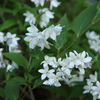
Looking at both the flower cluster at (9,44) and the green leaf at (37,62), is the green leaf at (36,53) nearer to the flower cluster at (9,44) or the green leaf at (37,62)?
the green leaf at (37,62)

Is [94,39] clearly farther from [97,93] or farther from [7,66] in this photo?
[7,66]

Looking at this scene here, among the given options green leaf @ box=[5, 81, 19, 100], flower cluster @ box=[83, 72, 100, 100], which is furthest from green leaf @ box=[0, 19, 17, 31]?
flower cluster @ box=[83, 72, 100, 100]

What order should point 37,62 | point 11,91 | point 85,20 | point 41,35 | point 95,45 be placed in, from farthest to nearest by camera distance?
point 95,45 → point 85,20 → point 11,91 → point 37,62 → point 41,35

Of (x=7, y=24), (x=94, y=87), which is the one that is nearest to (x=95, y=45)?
(x=94, y=87)

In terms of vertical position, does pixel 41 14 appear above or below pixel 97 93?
above

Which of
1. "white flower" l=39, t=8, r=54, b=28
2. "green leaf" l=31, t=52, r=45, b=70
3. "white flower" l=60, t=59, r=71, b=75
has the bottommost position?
"white flower" l=60, t=59, r=71, b=75

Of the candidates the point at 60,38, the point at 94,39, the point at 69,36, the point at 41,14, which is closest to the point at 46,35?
the point at 60,38

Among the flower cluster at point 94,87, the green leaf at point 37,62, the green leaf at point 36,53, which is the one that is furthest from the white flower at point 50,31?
the flower cluster at point 94,87

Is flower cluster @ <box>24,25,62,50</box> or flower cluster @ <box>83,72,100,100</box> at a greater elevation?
flower cluster @ <box>24,25,62,50</box>

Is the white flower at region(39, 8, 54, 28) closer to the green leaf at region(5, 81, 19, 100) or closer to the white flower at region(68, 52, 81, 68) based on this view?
the green leaf at region(5, 81, 19, 100)

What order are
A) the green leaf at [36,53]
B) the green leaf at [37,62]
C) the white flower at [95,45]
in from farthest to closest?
the white flower at [95,45] → the green leaf at [37,62] → the green leaf at [36,53]

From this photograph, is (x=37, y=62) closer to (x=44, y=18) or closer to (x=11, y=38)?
(x=11, y=38)
